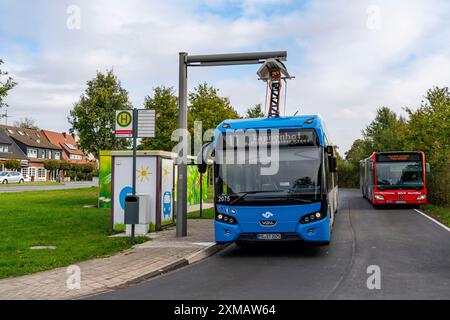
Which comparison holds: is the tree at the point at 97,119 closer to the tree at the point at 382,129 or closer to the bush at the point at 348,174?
the tree at the point at 382,129

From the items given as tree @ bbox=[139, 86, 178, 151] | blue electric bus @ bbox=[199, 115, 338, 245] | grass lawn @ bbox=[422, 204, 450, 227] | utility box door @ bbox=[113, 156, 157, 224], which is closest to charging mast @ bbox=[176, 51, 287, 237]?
utility box door @ bbox=[113, 156, 157, 224]

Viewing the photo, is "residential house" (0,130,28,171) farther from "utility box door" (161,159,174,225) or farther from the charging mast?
the charging mast

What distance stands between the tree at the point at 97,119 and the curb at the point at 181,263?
22.7 metres

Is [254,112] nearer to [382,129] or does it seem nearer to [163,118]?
[163,118]

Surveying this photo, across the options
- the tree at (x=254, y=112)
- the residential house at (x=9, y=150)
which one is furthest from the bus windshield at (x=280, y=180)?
the residential house at (x=9, y=150)

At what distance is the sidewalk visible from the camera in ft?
23.1

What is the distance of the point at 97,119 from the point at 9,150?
53.3 m

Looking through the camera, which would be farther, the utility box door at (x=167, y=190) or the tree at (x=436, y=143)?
the tree at (x=436, y=143)

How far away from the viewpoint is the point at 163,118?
38.0 meters

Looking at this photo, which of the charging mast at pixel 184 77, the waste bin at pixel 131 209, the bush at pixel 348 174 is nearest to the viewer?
the waste bin at pixel 131 209

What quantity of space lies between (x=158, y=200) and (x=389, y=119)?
193ft

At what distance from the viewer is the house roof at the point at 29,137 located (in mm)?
83875

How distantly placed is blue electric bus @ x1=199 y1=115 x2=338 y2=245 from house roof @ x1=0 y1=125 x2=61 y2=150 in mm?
79383
